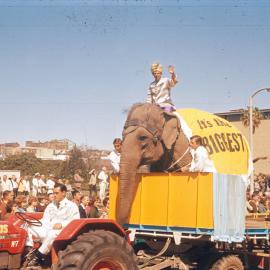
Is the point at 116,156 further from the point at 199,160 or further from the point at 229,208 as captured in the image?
the point at 229,208

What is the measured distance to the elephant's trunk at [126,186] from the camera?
26.6 feet

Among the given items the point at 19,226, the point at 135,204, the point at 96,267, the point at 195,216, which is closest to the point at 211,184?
the point at 195,216

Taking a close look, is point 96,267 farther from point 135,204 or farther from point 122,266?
point 135,204

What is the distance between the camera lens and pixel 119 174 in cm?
835

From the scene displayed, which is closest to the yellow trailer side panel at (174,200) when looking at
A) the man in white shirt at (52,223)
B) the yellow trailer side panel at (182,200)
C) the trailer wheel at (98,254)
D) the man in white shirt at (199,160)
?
the yellow trailer side panel at (182,200)

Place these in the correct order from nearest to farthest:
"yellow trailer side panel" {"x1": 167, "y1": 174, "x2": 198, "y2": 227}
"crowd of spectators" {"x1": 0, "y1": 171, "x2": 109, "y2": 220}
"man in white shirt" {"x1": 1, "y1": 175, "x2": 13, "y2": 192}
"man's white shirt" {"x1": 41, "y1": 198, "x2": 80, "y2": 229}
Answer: "man's white shirt" {"x1": 41, "y1": 198, "x2": 80, "y2": 229} < "yellow trailer side panel" {"x1": 167, "y1": 174, "x2": 198, "y2": 227} < "crowd of spectators" {"x1": 0, "y1": 171, "x2": 109, "y2": 220} < "man in white shirt" {"x1": 1, "y1": 175, "x2": 13, "y2": 192}

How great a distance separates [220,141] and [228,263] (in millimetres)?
2567

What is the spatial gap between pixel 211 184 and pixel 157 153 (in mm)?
1839

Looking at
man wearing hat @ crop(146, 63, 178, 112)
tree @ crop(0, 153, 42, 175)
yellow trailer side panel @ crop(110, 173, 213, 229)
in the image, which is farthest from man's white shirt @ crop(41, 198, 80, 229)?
tree @ crop(0, 153, 42, 175)

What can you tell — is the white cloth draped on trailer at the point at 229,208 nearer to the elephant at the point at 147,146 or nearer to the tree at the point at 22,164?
the elephant at the point at 147,146

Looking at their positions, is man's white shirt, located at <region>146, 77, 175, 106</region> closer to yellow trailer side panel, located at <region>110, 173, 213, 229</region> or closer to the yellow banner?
the yellow banner

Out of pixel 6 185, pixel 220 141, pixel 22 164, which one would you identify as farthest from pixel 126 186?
pixel 22 164

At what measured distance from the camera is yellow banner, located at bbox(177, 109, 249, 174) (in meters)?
9.88

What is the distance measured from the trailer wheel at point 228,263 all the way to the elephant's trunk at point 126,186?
1665mm
